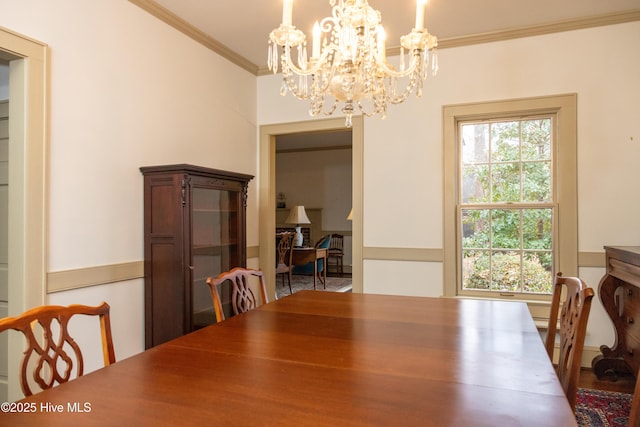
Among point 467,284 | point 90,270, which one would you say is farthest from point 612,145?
point 90,270

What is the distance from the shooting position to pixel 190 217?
2.79 m

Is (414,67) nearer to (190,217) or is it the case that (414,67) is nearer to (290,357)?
(290,357)

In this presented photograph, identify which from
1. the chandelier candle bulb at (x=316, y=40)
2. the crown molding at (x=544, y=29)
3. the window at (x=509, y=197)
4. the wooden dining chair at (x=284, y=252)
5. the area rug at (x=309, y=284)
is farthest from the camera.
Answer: the area rug at (x=309, y=284)

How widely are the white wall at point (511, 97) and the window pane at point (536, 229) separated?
0.79 ft

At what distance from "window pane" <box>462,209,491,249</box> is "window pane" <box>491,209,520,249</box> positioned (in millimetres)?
55

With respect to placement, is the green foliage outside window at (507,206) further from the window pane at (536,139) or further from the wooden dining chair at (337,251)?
the wooden dining chair at (337,251)

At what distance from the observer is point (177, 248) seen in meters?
2.77

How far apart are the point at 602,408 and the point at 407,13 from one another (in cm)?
292

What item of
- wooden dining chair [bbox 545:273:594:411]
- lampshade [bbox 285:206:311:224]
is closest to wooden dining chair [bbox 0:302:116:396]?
wooden dining chair [bbox 545:273:594:411]

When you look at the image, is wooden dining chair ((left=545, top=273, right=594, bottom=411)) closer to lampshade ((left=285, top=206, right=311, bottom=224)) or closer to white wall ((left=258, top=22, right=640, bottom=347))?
white wall ((left=258, top=22, right=640, bottom=347))

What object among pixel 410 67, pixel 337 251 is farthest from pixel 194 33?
pixel 337 251

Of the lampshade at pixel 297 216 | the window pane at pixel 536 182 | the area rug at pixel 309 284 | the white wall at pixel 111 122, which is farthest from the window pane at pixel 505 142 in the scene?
the lampshade at pixel 297 216

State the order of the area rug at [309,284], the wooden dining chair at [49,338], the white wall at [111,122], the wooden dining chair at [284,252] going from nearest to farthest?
the wooden dining chair at [49,338], the white wall at [111,122], the wooden dining chair at [284,252], the area rug at [309,284]

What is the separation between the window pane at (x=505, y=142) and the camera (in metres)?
3.53
